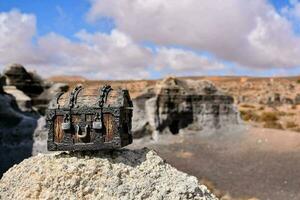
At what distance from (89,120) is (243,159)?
1268cm

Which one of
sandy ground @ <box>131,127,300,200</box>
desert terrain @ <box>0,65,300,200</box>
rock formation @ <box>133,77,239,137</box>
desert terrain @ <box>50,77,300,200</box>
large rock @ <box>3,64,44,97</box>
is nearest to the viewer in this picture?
desert terrain @ <box>50,77,300,200</box>

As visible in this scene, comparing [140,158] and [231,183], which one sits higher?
[140,158]

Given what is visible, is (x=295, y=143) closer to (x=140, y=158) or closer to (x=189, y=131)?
(x=189, y=131)

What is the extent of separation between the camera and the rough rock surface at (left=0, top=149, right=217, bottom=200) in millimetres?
6285

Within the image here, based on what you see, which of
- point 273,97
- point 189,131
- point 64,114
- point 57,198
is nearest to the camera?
point 57,198

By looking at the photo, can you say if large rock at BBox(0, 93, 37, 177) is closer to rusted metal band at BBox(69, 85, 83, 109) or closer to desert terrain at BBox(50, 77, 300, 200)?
desert terrain at BBox(50, 77, 300, 200)

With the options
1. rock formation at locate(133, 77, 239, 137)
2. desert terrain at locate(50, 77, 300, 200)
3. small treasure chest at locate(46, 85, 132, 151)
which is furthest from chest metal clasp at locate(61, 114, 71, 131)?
rock formation at locate(133, 77, 239, 137)

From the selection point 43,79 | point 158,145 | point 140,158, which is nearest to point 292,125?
point 158,145

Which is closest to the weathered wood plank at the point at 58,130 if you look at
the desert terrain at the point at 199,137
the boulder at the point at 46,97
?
the desert terrain at the point at 199,137

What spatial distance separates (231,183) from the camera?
15.0 meters

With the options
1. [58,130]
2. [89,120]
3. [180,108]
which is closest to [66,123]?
[58,130]

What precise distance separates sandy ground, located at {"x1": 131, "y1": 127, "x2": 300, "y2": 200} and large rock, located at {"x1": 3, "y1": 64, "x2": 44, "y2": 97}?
10875 millimetres

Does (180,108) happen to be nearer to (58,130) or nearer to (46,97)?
(46,97)

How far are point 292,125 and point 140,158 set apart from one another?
1002 inches
